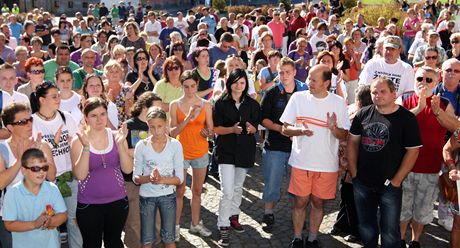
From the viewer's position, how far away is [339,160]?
5.70 meters

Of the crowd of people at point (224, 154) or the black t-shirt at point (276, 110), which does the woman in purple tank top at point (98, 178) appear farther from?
the black t-shirt at point (276, 110)

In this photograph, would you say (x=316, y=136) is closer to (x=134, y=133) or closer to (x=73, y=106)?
(x=134, y=133)

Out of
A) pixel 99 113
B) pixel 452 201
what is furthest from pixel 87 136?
pixel 452 201

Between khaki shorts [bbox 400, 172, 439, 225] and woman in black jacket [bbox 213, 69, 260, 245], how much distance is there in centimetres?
184

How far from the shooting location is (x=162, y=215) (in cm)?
500

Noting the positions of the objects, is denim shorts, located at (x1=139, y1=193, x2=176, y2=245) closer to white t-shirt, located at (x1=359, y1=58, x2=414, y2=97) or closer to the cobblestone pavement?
the cobblestone pavement

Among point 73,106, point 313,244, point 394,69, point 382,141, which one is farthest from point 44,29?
point 382,141

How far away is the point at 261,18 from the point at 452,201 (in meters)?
11.2

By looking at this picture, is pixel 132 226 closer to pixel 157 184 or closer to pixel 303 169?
pixel 157 184

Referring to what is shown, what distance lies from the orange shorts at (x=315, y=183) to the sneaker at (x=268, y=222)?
894 mm

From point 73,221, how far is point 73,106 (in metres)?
1.50

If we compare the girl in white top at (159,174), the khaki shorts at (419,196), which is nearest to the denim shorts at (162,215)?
the girl in white top at (159,174)

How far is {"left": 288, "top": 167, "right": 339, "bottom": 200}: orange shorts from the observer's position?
5.54 metres

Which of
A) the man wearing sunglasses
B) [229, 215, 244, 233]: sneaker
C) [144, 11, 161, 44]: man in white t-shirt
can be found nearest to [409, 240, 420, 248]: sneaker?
the man wearing sunglasses
